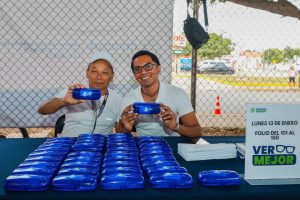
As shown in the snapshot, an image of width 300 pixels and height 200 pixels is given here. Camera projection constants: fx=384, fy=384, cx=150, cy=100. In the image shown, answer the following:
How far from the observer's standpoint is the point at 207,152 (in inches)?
66.7

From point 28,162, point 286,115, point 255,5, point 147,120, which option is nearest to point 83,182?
point 28,162

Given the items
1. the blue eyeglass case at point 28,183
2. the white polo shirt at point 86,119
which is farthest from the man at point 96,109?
the blue eyeglass case at point 28,183

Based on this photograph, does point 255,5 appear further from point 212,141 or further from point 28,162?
point 28,162

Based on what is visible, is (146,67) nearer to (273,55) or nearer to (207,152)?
(207,152)

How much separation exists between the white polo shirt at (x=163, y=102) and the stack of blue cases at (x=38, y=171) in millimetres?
935

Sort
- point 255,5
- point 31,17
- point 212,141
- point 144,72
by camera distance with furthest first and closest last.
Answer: point 255,5 → point 31,17 → point 144,72 → point 212,141

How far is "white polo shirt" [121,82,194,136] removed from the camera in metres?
2.52

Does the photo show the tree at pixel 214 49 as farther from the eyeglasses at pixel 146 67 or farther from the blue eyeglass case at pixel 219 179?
the blue eyeglass case at pixel 219 179

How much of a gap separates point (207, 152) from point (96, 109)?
108cm

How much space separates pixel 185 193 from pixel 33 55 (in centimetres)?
247

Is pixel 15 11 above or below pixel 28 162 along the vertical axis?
above

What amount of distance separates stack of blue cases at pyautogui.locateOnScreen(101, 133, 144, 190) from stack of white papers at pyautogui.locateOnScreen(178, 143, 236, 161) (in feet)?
0.74

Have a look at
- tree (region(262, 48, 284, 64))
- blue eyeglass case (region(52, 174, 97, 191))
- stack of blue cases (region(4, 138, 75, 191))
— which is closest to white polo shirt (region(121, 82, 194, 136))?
stack of blue cases (region(4, 138, 75, 191))

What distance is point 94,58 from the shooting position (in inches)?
101
